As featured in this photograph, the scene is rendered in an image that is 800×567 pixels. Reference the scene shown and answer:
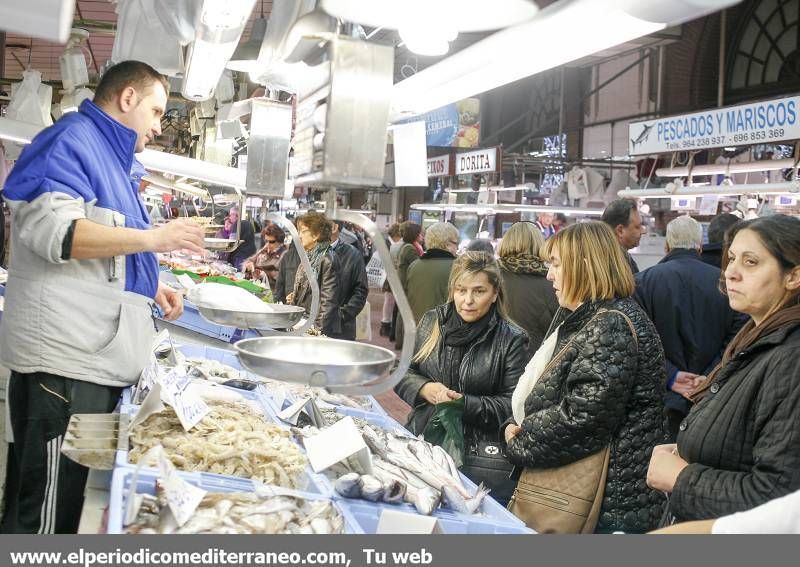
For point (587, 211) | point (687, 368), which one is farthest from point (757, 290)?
point (587, 211)

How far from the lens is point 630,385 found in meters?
2.92

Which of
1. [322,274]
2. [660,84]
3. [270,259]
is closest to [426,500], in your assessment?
[322,274]

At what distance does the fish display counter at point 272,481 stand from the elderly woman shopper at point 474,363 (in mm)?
411

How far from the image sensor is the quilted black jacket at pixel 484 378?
139 inches

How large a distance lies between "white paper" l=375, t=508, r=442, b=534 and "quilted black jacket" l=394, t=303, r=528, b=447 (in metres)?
1.47

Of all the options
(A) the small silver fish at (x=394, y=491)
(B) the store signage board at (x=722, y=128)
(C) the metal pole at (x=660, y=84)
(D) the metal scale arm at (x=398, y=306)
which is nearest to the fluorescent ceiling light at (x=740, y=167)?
(B) the store signage board at (x=722, y=128)

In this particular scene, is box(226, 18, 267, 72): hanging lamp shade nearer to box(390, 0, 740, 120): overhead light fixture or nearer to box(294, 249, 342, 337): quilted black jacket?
box(390, 0, 740, 120): overhead light fixture

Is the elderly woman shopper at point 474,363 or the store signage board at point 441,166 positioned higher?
the store signage board at point 441,166

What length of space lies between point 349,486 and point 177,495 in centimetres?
56

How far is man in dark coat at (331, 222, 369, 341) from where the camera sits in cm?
677

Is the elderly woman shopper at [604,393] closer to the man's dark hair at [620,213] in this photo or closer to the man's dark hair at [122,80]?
the man's dark hair at [122,80]

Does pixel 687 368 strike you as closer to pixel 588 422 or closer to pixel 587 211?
pixel 588 422
